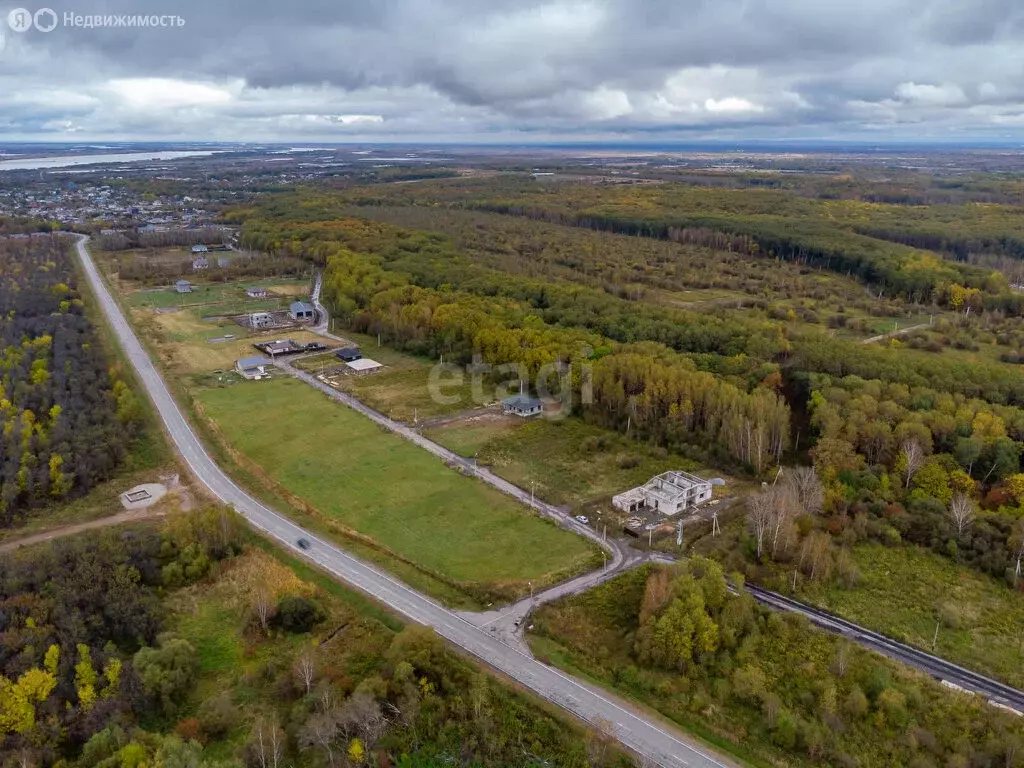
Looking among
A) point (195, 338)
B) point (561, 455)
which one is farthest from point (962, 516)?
point (195, 338)

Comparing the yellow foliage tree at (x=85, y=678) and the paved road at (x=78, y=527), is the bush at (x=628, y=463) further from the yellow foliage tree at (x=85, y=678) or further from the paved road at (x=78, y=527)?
the yellow foliage tree at (x=85, y=678)

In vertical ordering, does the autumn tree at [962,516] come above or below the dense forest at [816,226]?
below

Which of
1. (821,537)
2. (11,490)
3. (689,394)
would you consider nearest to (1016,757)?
(821,537)

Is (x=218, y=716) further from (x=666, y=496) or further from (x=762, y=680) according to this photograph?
(x=666, y=496)

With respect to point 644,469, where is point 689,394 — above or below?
above

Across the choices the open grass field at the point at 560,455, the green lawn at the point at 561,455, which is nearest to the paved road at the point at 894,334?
the open grass field at the point at 560,455

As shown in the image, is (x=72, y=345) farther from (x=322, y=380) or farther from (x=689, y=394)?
(x=689, y=394)
